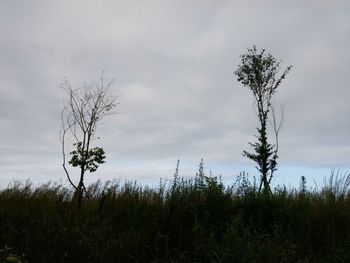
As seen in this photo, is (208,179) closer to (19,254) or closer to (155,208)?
(155,208)

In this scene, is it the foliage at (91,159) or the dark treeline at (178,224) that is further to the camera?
Answer: the foliage at (91,159)

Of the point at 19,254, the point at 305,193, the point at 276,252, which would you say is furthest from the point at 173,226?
the point at 305,193

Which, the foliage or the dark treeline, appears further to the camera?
the foliage

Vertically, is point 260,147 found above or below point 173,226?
above

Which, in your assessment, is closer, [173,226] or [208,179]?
[173,226]

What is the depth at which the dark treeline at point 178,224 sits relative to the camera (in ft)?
27.4

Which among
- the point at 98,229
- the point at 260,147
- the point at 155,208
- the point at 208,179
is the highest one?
the point at 260,147

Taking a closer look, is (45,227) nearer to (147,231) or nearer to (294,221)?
(147,231)

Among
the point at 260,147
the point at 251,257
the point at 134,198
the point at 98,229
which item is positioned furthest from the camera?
the point at 260,147

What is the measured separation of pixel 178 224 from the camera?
32.2 ft

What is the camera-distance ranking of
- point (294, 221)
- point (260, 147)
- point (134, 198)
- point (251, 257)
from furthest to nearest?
point (260, 147)
point (134, 198)
point (294, 221)
point (251, 257)

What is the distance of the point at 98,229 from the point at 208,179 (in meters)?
3.01

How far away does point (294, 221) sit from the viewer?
1071cm

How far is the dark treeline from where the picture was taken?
8.34 metres
